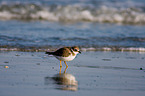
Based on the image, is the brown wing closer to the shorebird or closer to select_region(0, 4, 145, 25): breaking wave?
the shorebird

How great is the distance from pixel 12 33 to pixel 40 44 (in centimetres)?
181

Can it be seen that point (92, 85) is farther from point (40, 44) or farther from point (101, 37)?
point (101, 37)

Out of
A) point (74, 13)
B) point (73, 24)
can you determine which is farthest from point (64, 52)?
point (74, 13)

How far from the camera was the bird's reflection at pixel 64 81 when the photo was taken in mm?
5848

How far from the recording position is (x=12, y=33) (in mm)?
12000

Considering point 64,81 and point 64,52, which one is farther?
point 64,52

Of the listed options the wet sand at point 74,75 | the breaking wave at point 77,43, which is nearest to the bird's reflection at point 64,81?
the wet sand at point 74,75

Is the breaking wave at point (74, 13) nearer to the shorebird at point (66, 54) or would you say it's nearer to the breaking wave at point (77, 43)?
the breaking wave at point (77, 43)

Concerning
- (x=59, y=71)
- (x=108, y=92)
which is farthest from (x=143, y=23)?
(x=108, y=92)

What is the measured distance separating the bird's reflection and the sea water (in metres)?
3.30

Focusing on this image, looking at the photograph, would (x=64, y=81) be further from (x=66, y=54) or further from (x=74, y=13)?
(x=74, y=13)

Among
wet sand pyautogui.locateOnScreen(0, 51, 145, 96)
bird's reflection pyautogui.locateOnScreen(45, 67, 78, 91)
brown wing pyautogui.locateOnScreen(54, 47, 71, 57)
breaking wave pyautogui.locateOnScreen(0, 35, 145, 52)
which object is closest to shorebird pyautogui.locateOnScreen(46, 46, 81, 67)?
brown wing pyautogui.locateOnScreen(54, 47, 71, 57)

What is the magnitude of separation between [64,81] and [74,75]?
609 mm

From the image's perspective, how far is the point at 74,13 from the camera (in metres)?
18.7
